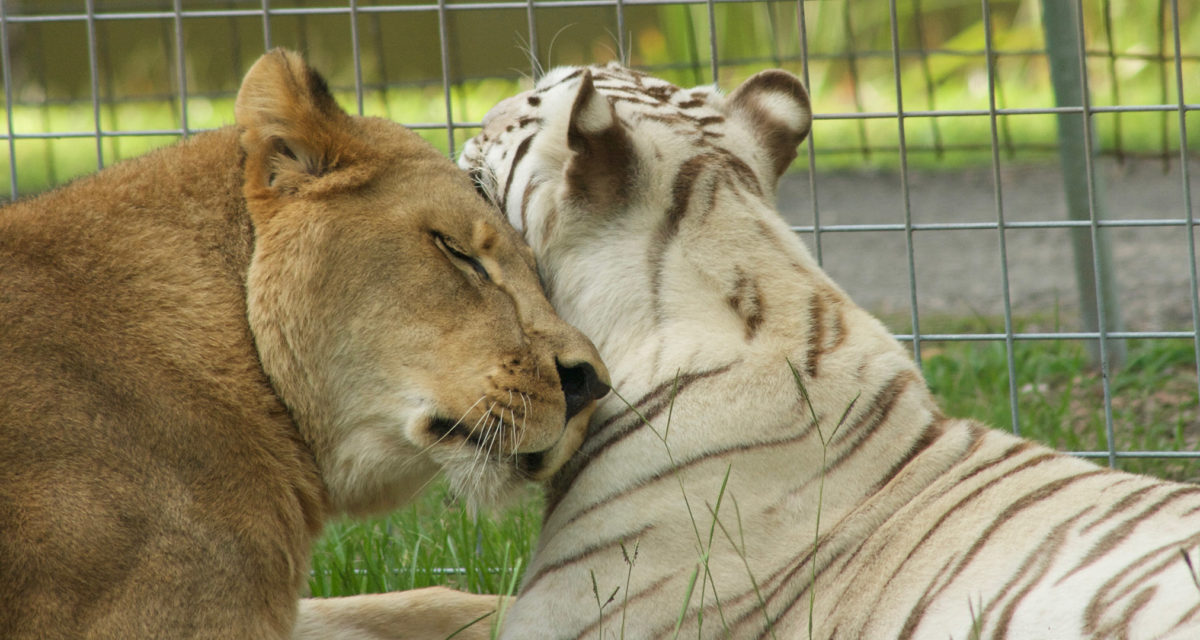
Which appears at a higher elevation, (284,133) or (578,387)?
(284,133)

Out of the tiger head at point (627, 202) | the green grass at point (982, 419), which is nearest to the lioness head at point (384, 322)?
the tiger head at point (627, 202)

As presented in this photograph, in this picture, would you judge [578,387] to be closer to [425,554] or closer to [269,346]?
[269,346]

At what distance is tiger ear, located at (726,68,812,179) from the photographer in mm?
2672

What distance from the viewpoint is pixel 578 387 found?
2.31 meters

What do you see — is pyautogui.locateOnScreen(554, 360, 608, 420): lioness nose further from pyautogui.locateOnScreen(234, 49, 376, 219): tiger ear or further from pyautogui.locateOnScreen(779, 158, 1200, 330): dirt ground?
pyautogui.locateOnScreen(779, 158, 1200, 330): dirt ground

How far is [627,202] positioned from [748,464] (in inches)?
20.5

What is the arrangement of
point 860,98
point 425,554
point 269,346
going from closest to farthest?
point 269,346
point 425,554
point 860,98

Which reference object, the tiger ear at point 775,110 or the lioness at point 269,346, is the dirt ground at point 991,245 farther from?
the lioness at point 269,346

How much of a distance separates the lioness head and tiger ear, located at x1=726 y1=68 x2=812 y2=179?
625mm

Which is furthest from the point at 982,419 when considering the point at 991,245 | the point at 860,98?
the point at 991,245

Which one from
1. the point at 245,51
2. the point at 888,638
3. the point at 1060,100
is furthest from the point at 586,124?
the point at 245,51

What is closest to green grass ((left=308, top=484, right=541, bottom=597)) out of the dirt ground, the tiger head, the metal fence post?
the tiger head

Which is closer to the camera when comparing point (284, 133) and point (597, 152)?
point (284, 133)

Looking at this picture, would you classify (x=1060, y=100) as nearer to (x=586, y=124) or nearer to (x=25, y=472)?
(x=586, y=124)
